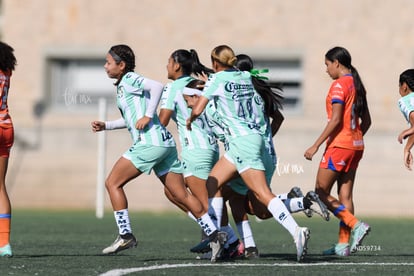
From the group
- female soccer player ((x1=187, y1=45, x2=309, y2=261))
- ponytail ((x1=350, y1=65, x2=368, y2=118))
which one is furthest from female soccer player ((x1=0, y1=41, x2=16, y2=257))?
ponytail ((x1=350, y1=65, x2=368, y2=118))

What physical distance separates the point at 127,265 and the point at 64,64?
64.1 feet

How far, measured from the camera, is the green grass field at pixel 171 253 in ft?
29.5

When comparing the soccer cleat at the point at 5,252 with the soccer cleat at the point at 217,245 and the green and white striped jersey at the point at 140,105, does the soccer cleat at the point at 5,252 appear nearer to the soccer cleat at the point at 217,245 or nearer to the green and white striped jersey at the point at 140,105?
the green and white striped jersey at the point at 140,105

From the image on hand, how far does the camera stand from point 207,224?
10.1 m

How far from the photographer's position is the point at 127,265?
9312 millimetres

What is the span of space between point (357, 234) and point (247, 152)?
1.83m

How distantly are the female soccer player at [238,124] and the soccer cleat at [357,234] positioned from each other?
158 centimetres

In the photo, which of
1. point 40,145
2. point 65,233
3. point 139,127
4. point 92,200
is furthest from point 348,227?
point 40,145

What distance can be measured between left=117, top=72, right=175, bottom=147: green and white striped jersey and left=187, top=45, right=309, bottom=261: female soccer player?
63 centimetres

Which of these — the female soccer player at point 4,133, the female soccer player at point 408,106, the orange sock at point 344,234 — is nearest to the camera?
the female soccer player at point 4,133

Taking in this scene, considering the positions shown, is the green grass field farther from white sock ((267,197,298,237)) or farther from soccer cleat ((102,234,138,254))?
white sock ((267,197,298,237))

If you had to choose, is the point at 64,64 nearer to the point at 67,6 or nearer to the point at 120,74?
the point at 67,6

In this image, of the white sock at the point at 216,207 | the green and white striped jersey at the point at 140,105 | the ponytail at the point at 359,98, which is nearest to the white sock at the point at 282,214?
the white sock at the point at 216,207

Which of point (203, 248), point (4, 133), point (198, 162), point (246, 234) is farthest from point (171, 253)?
point (4, 133)
